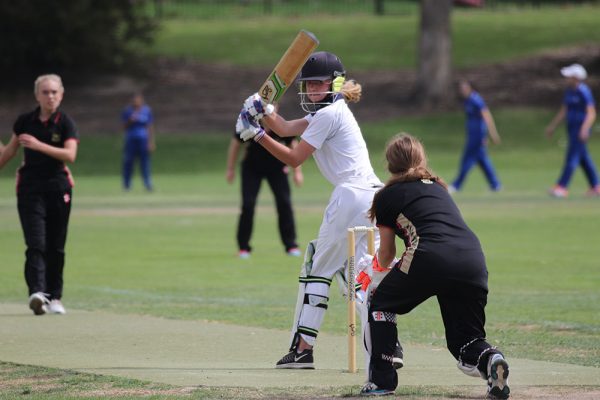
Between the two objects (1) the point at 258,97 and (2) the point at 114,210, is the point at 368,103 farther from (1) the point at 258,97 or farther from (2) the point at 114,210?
(1) the point at 258,97

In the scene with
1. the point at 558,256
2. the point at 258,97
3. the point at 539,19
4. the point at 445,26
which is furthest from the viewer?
the point at 539,19

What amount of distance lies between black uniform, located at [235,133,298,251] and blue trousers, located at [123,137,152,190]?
11.9 meters

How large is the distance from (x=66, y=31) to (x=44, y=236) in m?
32.5

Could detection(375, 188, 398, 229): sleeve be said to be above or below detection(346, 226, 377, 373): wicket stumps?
above

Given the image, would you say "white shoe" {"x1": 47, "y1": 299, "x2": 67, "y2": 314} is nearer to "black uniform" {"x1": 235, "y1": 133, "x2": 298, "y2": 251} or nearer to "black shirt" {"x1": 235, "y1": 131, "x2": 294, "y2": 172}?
"black uniform" {"x1": 235, "y1": 133, "x2": 298, "y2": 251}

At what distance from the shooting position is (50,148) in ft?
35.8

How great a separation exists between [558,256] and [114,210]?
9.75 meters

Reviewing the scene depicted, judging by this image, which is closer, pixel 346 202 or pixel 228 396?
pixel 228 396

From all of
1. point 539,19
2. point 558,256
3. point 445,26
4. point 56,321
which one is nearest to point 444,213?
point 56,321

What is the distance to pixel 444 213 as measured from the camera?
23.7 ft

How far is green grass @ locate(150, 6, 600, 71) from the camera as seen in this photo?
47.8 metres

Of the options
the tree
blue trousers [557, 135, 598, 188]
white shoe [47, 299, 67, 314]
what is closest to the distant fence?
the tree

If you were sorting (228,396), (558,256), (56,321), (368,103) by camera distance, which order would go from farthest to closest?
(368,103), (558,256), (56,321), (228,396)

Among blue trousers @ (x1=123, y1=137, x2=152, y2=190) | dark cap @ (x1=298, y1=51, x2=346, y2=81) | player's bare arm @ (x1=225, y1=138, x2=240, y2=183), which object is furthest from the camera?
blue trousers @ (x1=123, y1=137, x2=152, y2=190)
